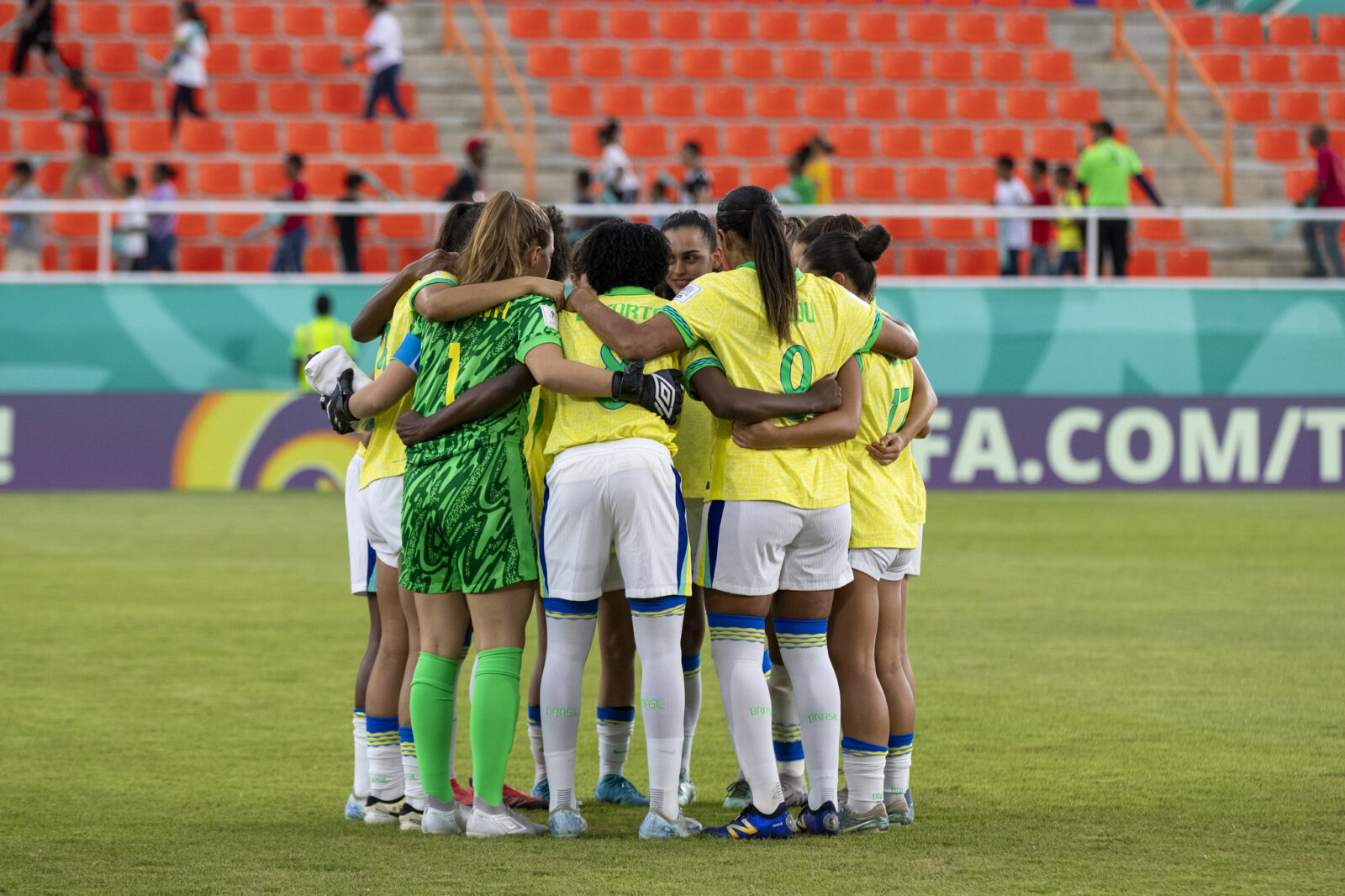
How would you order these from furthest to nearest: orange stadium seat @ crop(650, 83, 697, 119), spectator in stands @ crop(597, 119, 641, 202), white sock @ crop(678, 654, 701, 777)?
orange stadium seat @ crop(650, 83, 697, 119), spectator in stands @ crop(597, 119, 641, 202), white sock @ crop(678, 654, 701, 777)

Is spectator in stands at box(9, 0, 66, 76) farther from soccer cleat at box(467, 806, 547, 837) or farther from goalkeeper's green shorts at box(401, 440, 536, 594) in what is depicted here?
soccer cleat at box(467, 806, 547, 837)

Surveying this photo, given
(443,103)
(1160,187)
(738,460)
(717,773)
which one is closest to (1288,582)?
(717,773)

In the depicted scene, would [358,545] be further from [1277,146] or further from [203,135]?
[1277,146]

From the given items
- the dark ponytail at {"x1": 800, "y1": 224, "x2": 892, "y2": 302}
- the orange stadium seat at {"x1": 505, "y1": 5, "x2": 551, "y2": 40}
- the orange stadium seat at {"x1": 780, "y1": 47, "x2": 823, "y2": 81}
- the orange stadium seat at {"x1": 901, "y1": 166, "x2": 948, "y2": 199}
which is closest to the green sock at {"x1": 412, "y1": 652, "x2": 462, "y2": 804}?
the dark ponytail at {"x1": 800, "y1": 224, "x2": 892, "y2": 302}

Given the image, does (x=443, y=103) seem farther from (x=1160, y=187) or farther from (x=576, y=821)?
(x=576, y=821)

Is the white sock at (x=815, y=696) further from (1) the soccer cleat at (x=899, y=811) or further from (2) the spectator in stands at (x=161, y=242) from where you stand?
(2) the spectator in stands at (x=161, y=242)

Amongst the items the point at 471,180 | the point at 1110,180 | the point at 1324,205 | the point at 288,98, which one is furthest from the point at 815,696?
the point at 288,98

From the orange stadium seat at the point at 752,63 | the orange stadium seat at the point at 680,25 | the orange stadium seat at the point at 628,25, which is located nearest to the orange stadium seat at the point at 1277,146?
the orange stadium seat at the point at 752,63

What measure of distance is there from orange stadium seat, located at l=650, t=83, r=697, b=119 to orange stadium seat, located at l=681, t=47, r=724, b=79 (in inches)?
26.5

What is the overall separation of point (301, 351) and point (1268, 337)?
400 inches

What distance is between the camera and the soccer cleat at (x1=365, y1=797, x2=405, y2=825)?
17.8 ft

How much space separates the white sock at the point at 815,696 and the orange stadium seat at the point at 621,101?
18568 millimetres

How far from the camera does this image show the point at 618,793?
227 inches

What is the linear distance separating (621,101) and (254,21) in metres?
4.99
